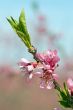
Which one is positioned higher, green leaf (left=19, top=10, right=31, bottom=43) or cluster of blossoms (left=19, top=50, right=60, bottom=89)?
green leaf (left=19, top=10, right=31, bottom=43)

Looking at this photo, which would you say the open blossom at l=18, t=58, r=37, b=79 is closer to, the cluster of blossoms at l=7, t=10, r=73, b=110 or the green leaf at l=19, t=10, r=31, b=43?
the cluster of blossoms at l=7, t=10, r=73, b=110

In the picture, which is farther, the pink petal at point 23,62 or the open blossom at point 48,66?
the pink petal at point 23,62

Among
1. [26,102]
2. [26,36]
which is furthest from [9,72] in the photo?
[26,36]

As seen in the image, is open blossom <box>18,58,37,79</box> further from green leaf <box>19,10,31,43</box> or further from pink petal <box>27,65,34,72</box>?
green leaf <box>19,10,31,43</box>

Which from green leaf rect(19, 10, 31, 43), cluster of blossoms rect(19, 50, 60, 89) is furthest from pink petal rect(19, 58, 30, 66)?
green leaf rect(19, 10, 31, 43)

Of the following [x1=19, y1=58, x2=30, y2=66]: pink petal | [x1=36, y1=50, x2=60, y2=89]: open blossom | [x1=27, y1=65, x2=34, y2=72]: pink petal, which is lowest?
[x1=36, y1=50, x2=60, y2=89]: open blossom

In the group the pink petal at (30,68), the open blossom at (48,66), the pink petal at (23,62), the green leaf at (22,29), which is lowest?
the open blossom at (48,66)

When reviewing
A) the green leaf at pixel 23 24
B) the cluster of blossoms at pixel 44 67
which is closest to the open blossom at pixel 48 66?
the cluster of blossoms at pixel 44 67

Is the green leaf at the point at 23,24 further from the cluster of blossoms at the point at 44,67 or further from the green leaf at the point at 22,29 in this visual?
the cluster of blossoms at the point at 44,67

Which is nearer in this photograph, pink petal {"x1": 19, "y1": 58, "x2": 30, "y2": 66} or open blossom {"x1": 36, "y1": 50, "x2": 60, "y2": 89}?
open blossom {"x1": 36, "y1": 50, "x2": 60, "y2": 89}
